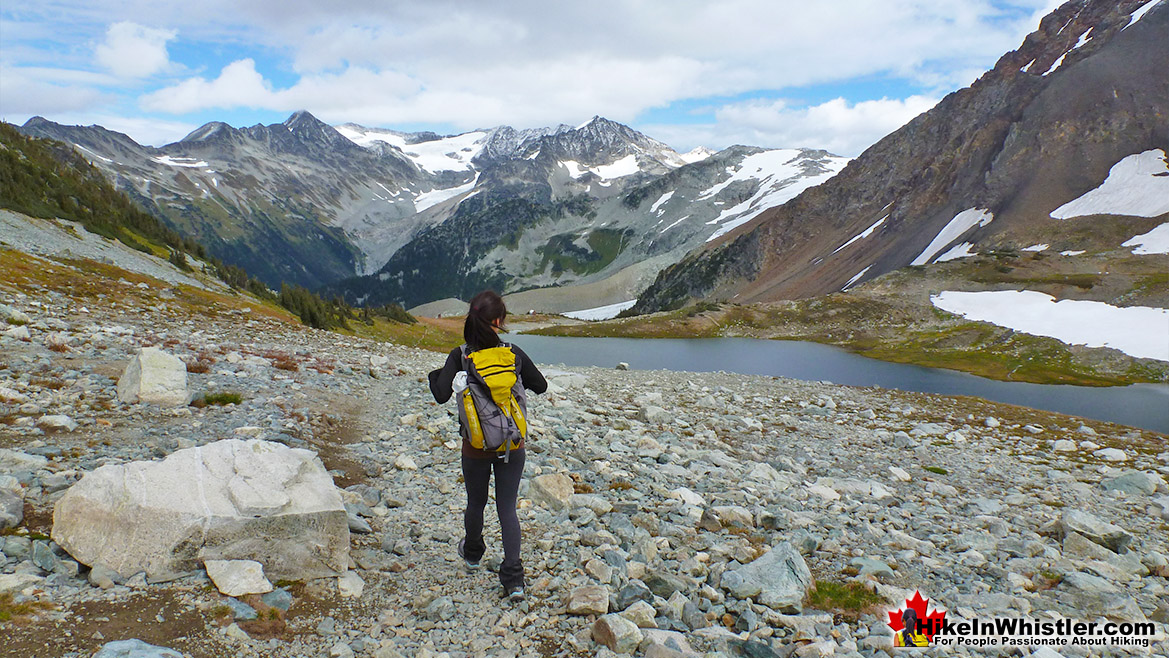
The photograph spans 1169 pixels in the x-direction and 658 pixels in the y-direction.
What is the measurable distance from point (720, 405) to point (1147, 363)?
6512 cm

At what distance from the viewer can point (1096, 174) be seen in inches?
4412

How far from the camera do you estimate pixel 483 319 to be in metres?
6.78

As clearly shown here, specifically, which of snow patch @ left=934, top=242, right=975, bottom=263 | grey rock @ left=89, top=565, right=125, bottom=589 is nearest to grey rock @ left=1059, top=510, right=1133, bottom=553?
grey rock @ left=89, top=565, right=125, bottom=589

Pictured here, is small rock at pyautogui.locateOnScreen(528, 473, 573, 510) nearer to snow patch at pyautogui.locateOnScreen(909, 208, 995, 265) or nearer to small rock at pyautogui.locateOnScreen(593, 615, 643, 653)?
small rock at pyautogui.locateOnScreen(593, 615, 643, 653)

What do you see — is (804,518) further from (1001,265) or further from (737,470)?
(1001,265)

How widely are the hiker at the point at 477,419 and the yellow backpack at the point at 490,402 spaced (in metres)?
0.01

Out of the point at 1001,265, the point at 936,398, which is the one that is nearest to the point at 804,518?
the point at 936,398

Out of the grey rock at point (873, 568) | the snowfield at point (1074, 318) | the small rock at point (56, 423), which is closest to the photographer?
the grey rock at point (873, 568)

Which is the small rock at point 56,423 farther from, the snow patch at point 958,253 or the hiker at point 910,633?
the snow patch at point 958,253

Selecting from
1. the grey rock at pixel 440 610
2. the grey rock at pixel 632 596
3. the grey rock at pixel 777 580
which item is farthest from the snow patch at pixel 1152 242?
the grey rock at pixel 440 610

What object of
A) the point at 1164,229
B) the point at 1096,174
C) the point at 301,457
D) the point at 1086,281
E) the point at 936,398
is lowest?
the point at 936,398

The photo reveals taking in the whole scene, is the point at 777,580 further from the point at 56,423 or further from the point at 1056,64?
the point at 1056,64

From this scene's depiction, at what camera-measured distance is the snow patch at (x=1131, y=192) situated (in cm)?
9875

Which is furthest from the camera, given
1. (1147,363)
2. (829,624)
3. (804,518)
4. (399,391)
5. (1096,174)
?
(1096,174)
